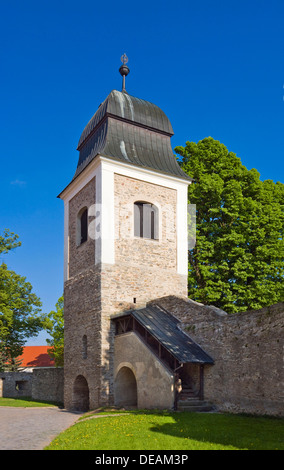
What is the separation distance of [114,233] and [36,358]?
93.6 feet

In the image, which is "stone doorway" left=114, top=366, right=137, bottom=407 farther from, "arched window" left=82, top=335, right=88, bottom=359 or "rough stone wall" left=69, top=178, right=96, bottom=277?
"rough stone wall" left=69, top=178, right=96, bottom=277

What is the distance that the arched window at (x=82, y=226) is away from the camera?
1969 cm

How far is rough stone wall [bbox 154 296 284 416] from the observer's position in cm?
1154

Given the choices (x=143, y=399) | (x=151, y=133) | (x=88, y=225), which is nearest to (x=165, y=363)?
(x=143, y=399)

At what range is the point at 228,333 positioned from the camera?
1334 cm

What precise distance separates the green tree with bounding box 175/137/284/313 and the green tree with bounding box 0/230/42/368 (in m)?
11.1

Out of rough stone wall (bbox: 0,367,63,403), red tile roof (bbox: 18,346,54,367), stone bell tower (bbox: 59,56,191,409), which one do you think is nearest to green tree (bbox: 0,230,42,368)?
rough stone wall (bbox: 0,367,63,403)

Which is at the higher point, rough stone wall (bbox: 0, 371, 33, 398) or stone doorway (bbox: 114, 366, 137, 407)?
stone doorway (bbox: 114, 366, 137, 407)

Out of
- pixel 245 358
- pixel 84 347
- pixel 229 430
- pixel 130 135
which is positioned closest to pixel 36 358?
pixel 84 347

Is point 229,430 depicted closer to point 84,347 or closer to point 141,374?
point 141,374

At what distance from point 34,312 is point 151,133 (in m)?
13.6

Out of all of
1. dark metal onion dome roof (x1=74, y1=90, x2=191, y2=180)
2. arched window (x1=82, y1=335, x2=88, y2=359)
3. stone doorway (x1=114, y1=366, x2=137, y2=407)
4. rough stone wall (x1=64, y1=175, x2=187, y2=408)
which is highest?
dark metal onion dome roof (x1=74, y1=90, x2=191, y2=180)

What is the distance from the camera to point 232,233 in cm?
2075

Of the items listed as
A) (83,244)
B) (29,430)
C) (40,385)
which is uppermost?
(83,244)
